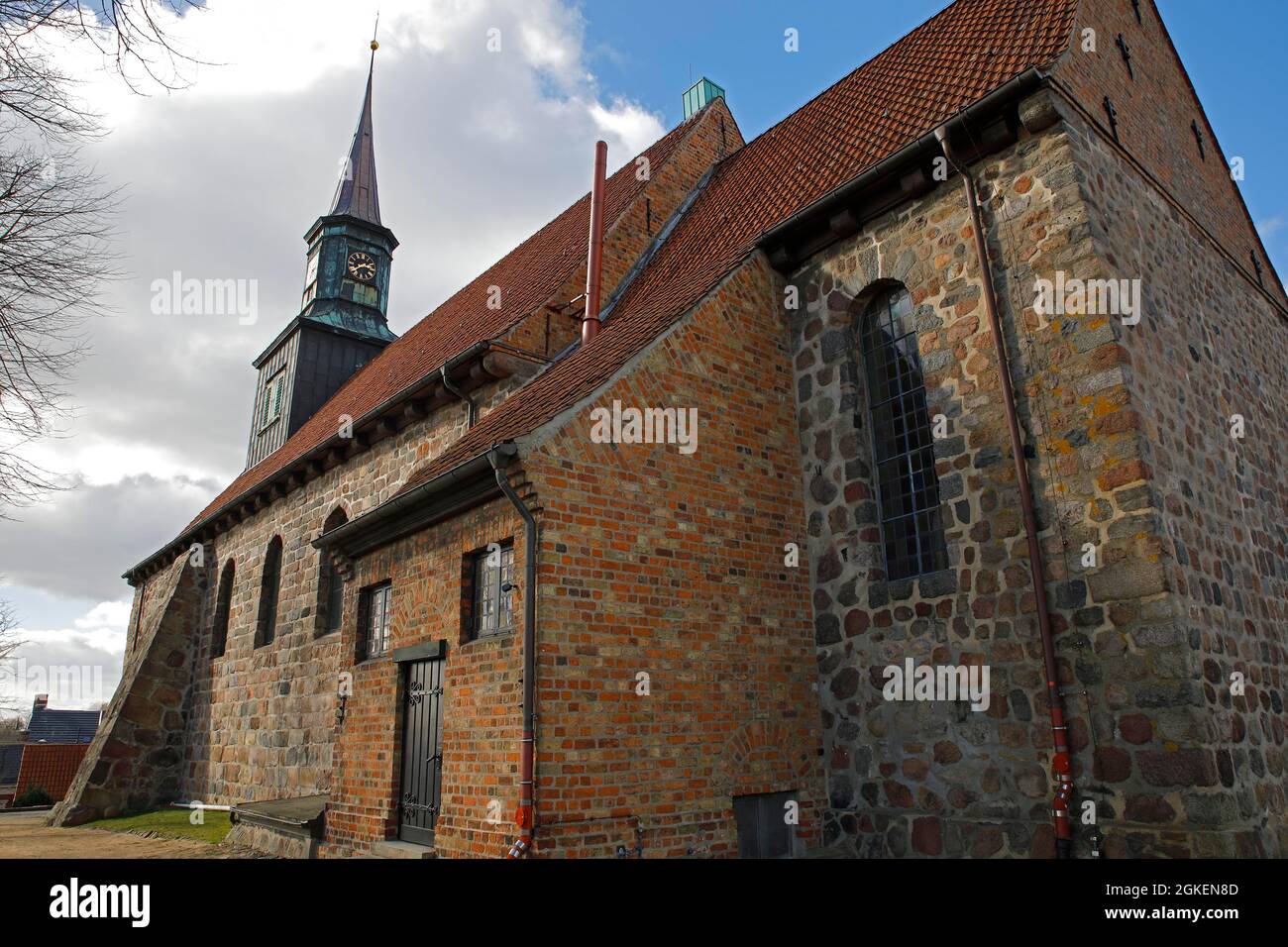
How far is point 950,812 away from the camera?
6484 millimetres

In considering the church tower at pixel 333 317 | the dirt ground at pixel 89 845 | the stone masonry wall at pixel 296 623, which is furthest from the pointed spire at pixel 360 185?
the dirt ground at pixel 89 845

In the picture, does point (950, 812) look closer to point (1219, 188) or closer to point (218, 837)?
point (1219, 188)

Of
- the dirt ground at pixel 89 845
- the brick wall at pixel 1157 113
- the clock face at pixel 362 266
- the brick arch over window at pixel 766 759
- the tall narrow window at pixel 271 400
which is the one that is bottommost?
the dirt ground at pixel 89 845

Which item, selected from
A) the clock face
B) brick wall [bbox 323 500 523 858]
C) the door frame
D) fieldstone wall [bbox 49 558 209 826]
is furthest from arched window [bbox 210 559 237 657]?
the door frame

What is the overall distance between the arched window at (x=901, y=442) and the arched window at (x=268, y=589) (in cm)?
1300

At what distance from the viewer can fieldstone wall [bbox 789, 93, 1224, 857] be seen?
18.4 feet

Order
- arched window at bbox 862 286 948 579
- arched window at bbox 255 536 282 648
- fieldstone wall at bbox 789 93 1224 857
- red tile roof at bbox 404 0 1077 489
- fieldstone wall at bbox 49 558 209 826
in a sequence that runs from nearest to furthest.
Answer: fieldstone wall at bbox 789 93 1224 857, arched window at bbox 862 286 948 579, red tile roof at bbox 404 0 1077 489, arched window at bbox 255 536 282 648, fieldstone wall at bbox 49 558 209 826

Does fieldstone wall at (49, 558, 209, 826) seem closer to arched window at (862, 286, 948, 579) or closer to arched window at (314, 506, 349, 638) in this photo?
arched window at (314, 506, 349, 638)

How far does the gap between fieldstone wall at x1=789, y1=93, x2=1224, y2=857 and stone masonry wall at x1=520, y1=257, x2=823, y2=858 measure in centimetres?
50

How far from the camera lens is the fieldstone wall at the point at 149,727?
A: 665 inches

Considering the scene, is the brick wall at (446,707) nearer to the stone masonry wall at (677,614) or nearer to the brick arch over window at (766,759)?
the stone masonry wall at (677,614)

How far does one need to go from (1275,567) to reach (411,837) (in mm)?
8489

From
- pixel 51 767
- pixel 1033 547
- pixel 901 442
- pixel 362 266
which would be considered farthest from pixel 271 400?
pixel 1033 547

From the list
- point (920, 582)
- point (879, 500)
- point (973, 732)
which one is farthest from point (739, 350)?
point (973, 732)
